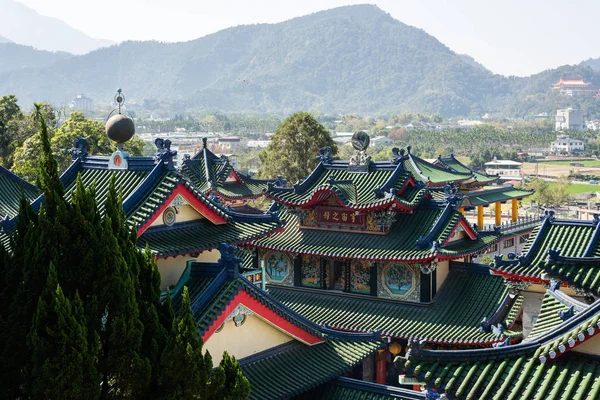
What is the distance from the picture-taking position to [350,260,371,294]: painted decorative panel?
22.1 meters

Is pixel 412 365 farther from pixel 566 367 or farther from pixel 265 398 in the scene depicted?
pixel 265 398

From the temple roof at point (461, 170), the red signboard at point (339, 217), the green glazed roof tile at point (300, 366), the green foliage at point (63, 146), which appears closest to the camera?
the green glazed roof tile at point (300, 366)

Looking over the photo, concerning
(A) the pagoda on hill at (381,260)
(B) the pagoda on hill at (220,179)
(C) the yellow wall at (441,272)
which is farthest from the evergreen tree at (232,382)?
(B) the pagoda on hill at (220,179)

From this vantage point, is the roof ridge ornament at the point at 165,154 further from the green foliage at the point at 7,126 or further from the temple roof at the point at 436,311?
the green foliage at the point at 7,126

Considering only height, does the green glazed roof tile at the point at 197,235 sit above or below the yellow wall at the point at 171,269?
above

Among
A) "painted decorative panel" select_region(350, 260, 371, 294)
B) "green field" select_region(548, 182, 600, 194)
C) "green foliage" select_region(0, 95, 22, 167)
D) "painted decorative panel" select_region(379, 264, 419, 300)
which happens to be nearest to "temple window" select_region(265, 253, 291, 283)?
"painted decorative panel" select_region(350, 260, 371, 294)

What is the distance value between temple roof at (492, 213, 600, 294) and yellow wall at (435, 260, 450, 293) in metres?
4.26

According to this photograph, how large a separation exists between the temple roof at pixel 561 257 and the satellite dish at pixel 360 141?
25.3ft

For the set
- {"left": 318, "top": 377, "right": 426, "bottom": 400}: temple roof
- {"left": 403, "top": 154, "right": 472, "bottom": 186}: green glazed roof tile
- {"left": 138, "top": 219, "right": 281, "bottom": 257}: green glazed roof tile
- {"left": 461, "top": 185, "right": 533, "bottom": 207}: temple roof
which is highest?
{"left": 138, "top": 219, "right": 281, "bottom": 257}: green glazed roof tile

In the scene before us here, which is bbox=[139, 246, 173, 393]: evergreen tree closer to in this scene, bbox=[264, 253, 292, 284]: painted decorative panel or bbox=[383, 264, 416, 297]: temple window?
bbox=[383, 264, 416, 297]: temple window

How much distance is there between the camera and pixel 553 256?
1285 cm

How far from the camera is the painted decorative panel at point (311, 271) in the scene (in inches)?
906

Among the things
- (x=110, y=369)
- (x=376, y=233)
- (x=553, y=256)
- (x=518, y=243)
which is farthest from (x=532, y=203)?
(x=110, y=369)

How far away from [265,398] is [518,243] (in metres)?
37.0
